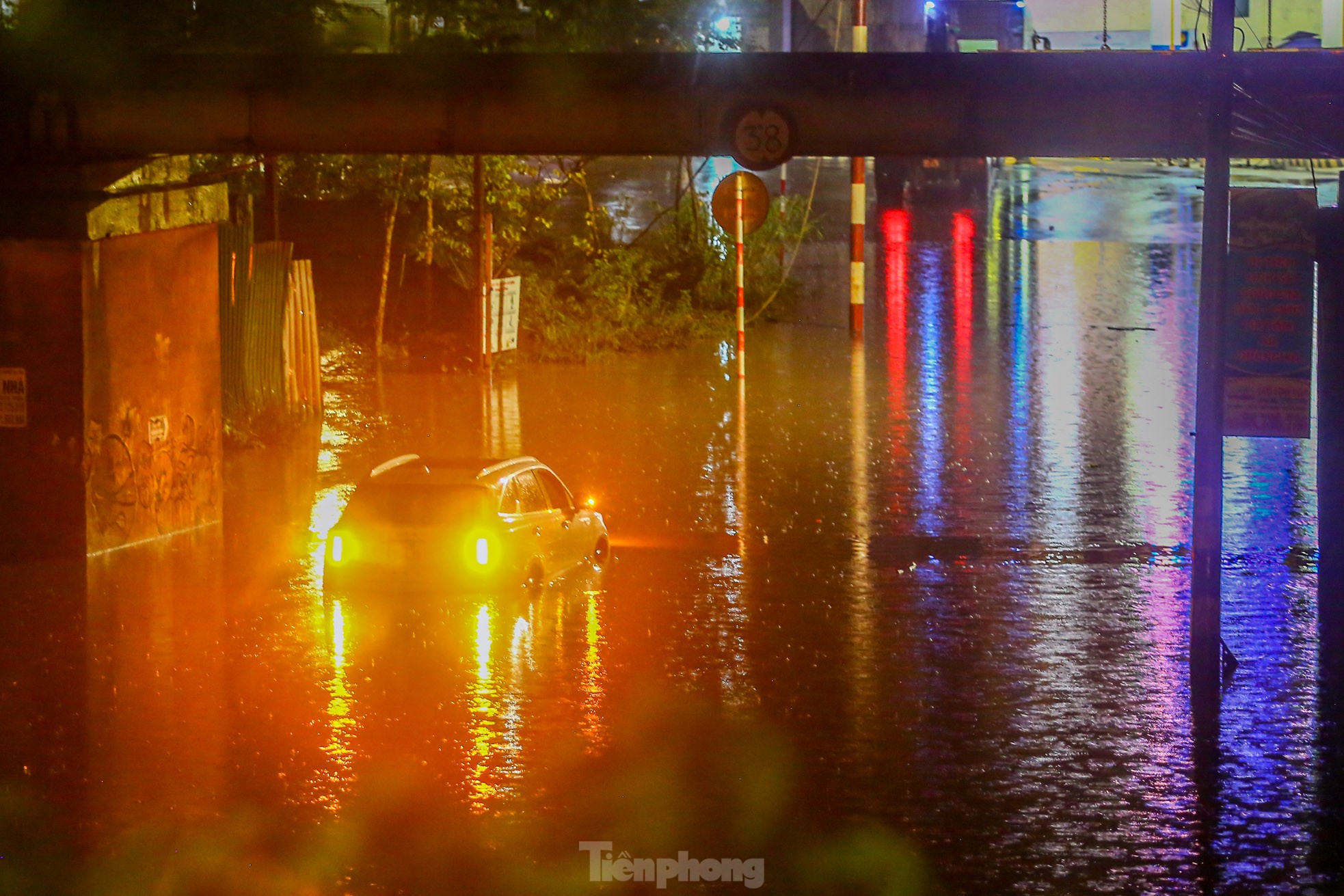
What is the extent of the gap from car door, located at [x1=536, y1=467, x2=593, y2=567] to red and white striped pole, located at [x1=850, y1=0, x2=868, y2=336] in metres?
13.2

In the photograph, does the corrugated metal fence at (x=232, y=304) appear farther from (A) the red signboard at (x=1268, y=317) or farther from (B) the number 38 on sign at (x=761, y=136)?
(A) the red signboard at (x=1268, y=317)

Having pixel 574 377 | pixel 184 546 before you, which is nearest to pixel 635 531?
pixel 184 546

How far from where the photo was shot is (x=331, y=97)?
12.7 meters

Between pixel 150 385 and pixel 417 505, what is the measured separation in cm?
367

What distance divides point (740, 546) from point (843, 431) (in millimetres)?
5390

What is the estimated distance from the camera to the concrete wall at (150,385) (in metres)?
13.9

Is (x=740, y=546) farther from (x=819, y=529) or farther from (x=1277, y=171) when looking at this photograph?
(x=1277, y=171)

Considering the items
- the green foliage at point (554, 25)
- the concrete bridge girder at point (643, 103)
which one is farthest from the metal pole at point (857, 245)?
the concrete bridge girder at point (643, 103)

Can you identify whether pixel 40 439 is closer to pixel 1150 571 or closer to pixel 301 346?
pixel 301 346

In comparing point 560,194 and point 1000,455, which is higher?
point 560,194

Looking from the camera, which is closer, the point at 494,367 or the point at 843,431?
the point at 843,431

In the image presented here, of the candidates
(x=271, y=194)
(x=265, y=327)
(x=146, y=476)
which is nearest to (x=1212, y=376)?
(x=146, y=476)

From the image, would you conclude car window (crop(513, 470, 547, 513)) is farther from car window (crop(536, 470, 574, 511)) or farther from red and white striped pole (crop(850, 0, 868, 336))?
red and white striped pole (crop(850, 0, 868, 336))

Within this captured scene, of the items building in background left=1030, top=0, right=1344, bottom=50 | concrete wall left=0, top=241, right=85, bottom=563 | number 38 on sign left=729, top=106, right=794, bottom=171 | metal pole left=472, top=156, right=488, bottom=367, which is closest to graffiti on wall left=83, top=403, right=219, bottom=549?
concrete wall left=0, top=241, right=85, bottom=563
